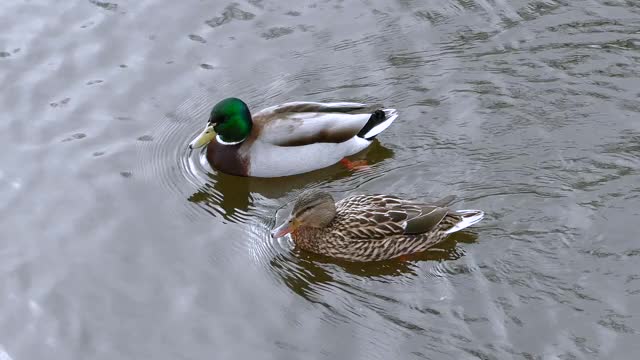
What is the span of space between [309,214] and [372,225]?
1.63ft

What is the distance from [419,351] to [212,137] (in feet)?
11.3

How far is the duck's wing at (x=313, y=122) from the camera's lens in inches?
390

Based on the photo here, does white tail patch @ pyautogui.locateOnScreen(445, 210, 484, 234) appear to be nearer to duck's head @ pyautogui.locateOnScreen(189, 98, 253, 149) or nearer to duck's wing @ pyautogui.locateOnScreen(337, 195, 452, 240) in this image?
duck's wing @ pyautogui.locateOnScreen(337, 195, 452, 240)

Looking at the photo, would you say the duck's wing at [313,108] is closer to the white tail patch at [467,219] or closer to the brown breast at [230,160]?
the brown breast at [230,160]

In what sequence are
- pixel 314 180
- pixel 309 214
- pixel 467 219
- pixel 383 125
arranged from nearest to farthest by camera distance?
pixel 467 219 → pixel 309 214 → pixel 314 180 → pixel 383 125

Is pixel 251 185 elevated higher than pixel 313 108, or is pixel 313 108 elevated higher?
pixel 313 108

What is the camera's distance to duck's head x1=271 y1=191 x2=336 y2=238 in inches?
343

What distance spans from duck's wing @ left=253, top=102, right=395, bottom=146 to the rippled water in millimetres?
293

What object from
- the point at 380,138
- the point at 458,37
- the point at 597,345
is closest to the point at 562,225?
the point at 597,345

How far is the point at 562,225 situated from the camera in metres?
8.56

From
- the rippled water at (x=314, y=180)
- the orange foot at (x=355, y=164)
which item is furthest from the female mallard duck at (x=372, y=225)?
the orange foot at (x=355, y=164)

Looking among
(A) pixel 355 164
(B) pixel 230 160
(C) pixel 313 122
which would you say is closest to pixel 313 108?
(C) pixel 313 122

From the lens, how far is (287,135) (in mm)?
9891

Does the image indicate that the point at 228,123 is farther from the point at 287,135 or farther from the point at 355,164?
the point at 355,164
